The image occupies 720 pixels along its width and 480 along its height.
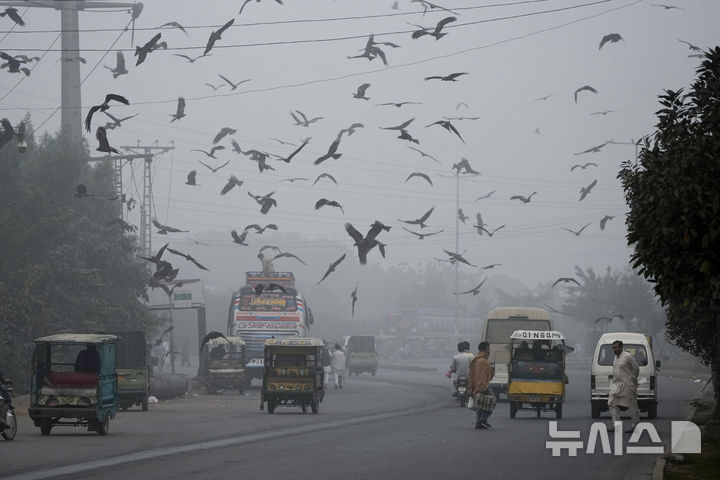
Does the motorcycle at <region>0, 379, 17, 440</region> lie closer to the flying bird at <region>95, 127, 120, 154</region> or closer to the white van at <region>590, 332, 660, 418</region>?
the flying bird at <region>95, 127, 120, 154</region>

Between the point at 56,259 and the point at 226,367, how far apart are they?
778 centimetres

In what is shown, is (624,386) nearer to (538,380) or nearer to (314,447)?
(314,447)

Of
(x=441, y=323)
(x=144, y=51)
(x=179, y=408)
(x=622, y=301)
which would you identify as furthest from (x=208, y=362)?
(x=441, y=323)

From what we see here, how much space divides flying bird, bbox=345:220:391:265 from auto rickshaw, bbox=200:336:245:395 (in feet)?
62.6

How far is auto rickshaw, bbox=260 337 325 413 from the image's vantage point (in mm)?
31234

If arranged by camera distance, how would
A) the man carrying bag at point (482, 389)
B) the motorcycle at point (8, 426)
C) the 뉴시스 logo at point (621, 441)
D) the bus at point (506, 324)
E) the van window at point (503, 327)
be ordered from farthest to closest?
the van window at point (503, 327)
the bus at point (506, 324)
the man carrying bag at point (482, 389)
the motorcycle at point (8, 426)
the 뉴시스 logo at point (621, 441)

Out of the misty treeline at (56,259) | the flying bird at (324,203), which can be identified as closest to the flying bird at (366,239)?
the flying bird at (324,203)

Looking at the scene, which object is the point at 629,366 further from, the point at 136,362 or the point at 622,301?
the point at 622,301

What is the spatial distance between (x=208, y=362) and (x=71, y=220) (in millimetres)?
7914

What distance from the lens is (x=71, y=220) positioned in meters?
47.2

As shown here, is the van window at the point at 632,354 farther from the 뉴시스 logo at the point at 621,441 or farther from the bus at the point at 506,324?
the bus at the point at 506,324

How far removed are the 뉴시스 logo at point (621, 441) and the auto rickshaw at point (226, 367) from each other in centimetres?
2268

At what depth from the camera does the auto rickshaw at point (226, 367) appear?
46.1 m

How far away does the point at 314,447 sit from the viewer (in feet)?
62.8
